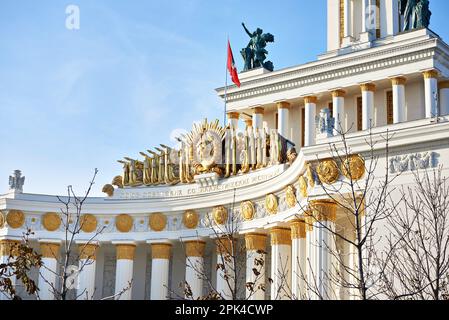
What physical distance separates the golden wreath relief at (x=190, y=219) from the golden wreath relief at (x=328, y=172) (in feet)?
41.4

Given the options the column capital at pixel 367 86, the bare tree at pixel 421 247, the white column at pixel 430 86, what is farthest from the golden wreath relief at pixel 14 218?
the bare tree at pixel 421 247

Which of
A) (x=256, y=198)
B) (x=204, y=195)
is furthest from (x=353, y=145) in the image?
(x=204, y=195)

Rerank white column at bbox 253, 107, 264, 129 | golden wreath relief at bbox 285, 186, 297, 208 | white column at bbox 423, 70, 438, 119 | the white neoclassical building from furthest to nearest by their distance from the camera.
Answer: white column at bbox 253, 107, 264, 129
white column at bbox 423, 70, 438, 119
the white neoclassical building
golden wreath relief at bbox 285, 186, 297, 208

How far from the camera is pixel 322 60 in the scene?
41688 mm

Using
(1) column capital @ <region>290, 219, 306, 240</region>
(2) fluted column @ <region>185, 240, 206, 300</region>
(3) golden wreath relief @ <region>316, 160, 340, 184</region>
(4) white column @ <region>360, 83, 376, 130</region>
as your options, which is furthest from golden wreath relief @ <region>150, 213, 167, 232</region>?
(3) golden wreath relief @ <region>316, 160, 340, 184</region>

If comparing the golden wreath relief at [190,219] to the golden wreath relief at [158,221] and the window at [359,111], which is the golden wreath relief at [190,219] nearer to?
the golden wreath relief at [158,221]

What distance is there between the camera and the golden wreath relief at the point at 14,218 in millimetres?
39688

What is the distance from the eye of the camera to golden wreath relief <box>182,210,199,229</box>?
1521 inches

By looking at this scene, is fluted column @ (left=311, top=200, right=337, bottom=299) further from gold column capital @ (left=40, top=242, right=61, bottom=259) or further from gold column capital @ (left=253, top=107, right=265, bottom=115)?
gold column capital @ (left=253, top=107, right=265, bottom=115)

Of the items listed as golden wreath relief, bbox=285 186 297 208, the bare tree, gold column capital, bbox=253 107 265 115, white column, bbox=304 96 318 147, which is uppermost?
gold column capital, bbox=253 107 265 115

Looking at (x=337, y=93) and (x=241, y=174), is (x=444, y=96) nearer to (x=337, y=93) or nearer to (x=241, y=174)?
(x=337, y=93)

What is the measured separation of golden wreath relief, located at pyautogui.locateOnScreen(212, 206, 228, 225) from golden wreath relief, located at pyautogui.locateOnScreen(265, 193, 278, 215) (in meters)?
3.32
